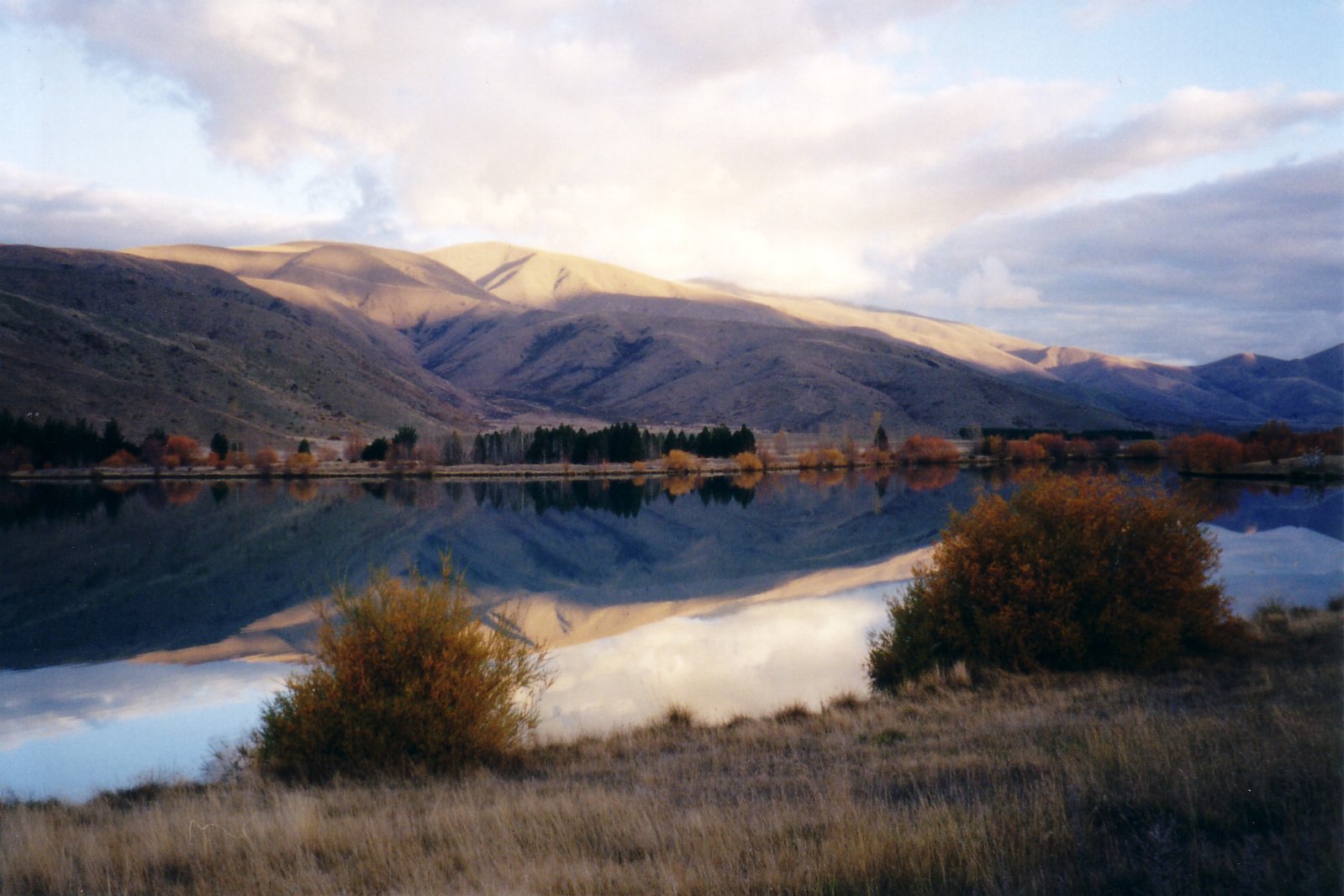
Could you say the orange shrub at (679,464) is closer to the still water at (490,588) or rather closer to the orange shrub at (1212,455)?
the still water at (490,588)

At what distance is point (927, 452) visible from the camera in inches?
3745

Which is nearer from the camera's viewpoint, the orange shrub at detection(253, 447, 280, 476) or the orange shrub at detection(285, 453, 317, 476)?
the orange shrub at detection(253, 447, 280, 476)

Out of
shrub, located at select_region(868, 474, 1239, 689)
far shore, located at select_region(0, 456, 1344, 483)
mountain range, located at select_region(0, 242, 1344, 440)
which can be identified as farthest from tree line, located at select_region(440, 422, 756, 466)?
shrub, located at select_region(868, 474, 1239, 689)

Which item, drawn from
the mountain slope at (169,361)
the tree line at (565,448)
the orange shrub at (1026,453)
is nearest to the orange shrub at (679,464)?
the tree line at (565,448)

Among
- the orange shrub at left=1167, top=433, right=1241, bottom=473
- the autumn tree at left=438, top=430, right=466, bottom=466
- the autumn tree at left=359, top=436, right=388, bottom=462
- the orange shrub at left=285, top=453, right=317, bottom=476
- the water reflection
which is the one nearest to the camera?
the water reflection

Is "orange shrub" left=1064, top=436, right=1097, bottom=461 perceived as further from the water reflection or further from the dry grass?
the dry grass

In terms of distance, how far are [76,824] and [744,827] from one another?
20.5ft

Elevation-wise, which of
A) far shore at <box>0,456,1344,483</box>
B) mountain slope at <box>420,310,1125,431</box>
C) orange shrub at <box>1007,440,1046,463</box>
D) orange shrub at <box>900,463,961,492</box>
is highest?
mountain slope at <box>420,310,1125,431</box>

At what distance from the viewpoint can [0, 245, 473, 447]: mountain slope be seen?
89750mm

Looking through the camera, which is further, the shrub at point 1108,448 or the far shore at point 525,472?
the shrub at point 1108,448

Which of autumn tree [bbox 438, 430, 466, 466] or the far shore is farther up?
autumn tree [bbox 438, 430, 466, 466]

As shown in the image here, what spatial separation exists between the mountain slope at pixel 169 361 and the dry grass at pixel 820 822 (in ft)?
308

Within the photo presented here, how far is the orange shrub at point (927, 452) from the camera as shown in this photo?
3738 inches

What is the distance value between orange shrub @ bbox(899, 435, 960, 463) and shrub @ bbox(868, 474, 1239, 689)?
269 ft
